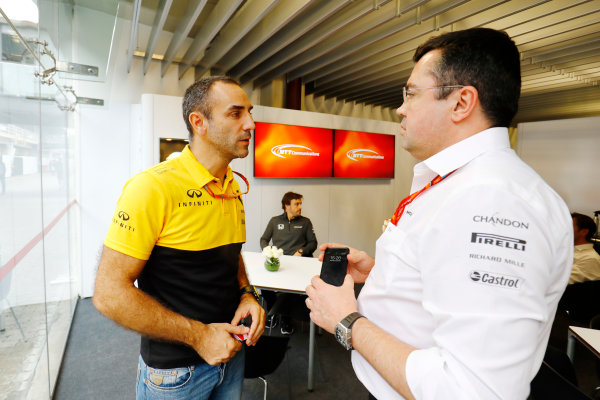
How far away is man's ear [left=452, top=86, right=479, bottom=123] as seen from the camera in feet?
2.84

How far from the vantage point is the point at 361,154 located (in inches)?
240

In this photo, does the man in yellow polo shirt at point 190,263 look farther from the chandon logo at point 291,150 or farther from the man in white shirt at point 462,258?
the chandon logo at point 291,150

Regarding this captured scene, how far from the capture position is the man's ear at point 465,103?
2.84ft

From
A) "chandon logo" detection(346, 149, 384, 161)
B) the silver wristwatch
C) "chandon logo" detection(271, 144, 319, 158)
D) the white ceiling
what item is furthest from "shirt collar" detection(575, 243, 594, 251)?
the silver wristwatch

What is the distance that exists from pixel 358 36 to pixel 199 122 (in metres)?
3.61

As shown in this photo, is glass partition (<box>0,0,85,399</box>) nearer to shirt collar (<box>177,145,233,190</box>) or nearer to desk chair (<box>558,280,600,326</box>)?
shirt collar (<box>177,145,233,190</box>)

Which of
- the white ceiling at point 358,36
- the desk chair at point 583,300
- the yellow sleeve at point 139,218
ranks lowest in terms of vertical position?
the desk chair at point 583,300

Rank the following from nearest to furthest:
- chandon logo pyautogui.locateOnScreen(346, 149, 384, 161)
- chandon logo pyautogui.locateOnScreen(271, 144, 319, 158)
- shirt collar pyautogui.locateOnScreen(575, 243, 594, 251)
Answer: shirt collar pyautogui.locateOnScreen(575, 243, 594, 251), chandon logo pyautogui.locateOnScreen(271, 144, 319, 158), chandon logo pyautogui.locateOnScreen(346, 149, 384, 161)

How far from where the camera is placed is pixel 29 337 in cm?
195

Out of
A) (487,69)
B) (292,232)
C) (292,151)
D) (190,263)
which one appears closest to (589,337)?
(487,69)

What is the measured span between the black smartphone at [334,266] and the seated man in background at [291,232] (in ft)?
10.9

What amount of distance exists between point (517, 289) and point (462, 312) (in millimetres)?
108

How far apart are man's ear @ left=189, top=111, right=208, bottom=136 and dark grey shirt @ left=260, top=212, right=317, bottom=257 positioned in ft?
10.6

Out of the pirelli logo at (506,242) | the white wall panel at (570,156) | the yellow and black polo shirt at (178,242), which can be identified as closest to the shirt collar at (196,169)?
the yellow and black polo shirt at (178,242)
